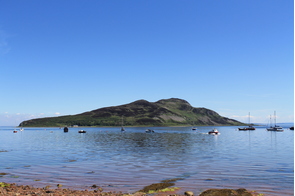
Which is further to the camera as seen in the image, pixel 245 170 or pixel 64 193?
pixel 245 170

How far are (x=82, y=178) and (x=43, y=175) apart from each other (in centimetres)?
526

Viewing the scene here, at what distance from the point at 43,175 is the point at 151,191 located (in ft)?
49.8

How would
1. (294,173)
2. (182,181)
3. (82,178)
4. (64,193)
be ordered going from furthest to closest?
(294,173) → (82,178) → (182,181) → (64,193)

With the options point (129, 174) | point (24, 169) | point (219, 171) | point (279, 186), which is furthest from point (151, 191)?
point (24, 169)

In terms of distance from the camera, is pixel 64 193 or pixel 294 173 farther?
pixel 294 173

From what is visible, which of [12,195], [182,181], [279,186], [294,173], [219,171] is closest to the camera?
[12,195]

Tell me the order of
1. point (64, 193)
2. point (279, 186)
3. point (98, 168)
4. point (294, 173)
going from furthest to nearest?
point (98, 168), point (294, 173), point (279, 186), point (64, 193)

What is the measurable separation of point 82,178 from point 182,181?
1075 centimetres

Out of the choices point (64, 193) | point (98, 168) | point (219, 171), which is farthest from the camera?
point (98, 168)

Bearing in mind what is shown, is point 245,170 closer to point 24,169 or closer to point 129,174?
point 129,174

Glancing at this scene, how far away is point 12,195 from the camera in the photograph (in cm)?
1981

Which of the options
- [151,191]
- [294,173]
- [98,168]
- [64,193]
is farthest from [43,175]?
[294,173]

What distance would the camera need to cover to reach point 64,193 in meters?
21.4

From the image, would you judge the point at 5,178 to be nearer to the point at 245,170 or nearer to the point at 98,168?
the point at 98,168
